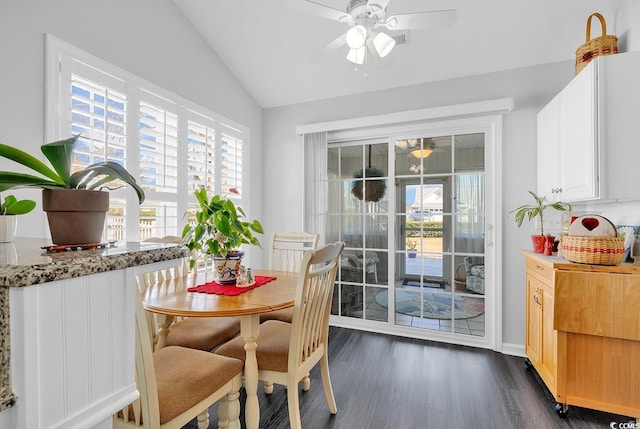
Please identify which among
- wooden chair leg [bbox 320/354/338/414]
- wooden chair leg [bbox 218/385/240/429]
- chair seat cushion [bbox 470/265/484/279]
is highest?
chair seat cushion [bbox 470/265/484/279]

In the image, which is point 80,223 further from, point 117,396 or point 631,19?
point 631,19

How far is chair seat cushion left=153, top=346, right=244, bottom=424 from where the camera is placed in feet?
4.03

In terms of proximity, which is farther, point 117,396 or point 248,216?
point 248,216

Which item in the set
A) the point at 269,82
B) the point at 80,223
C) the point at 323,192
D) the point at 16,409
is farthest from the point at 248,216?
the point at 16,409

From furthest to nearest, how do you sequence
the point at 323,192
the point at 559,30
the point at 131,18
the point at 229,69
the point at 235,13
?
the point at 323,192 → the point at 229,69 → the point at 235,13 → the point at 559,30 → the point at 131,18

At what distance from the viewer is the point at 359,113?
3.38 meters

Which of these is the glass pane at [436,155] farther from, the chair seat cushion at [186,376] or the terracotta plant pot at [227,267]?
the chair seat cushion at [186,376]

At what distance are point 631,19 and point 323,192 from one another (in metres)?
2.73

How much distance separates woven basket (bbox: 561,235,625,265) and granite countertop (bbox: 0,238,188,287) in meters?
2.21

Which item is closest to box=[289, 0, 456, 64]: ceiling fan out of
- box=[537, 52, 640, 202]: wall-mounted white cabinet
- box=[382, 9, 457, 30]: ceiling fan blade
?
box=[382, 9, 457, 30]: ceiling fan blade

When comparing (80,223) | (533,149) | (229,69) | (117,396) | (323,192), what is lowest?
(117,396)

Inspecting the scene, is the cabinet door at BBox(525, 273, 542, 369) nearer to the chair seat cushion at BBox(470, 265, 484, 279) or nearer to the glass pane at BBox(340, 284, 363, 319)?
the chair seat cushion at BBox(470, 265, 484, 279)

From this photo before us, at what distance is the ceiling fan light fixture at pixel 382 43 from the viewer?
5.86 ft

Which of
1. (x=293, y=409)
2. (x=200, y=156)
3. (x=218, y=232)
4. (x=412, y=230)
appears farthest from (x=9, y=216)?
(x=412, y=230)
